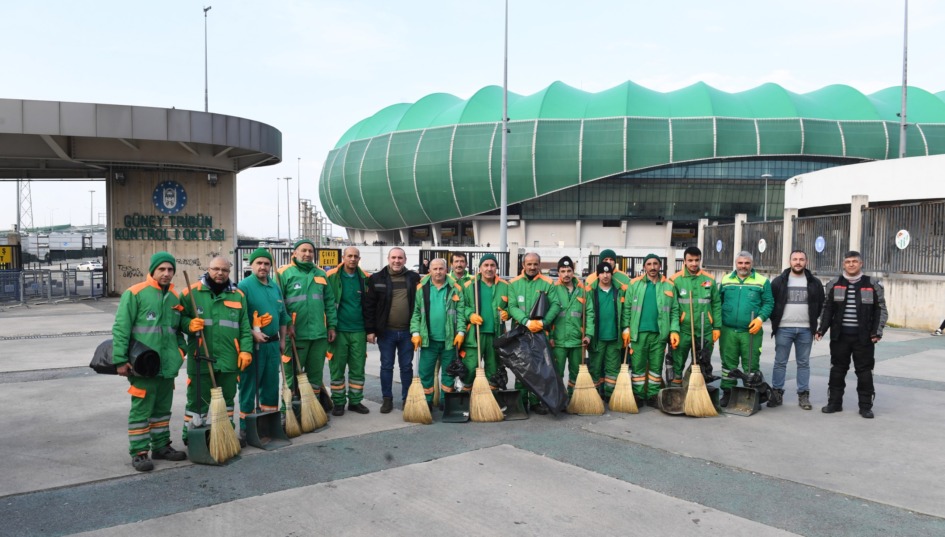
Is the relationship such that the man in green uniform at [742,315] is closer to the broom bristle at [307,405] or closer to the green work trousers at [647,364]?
the green work trousers at [647,364]

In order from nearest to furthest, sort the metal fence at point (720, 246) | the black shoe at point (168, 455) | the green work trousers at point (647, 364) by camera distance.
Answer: the black shoe at point (168, 455), the green work trousers at point (647, 364), the metal fence at point (720, 246)

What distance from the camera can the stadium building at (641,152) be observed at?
170ft

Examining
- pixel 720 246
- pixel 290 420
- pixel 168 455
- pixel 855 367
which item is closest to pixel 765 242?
pixel 720 246

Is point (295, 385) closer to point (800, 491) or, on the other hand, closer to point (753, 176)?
point (800, 491)

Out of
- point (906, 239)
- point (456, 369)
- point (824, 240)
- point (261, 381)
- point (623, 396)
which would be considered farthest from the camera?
point (824, 240)

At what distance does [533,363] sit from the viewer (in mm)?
6559

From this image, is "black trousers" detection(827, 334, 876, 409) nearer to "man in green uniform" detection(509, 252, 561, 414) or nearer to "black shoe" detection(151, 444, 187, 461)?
"man in green uniform" detection(509, 252, 561, 414)

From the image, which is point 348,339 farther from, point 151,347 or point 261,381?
point 151,347

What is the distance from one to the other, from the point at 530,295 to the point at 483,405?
1.30 m

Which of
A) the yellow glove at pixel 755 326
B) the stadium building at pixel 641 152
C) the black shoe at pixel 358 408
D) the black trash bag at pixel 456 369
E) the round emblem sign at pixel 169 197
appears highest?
the stadium building at pixel 641 152

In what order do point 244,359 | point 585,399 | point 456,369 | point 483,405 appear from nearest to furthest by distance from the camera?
point 244,359, point 483,405, point 456,369, point 585,399

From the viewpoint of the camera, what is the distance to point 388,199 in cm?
6169

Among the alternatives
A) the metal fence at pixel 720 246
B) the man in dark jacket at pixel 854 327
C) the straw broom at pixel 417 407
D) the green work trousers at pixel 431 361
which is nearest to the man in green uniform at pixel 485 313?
the green work trousers at pixel 431 361

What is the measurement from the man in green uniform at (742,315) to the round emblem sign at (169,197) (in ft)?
55.7
